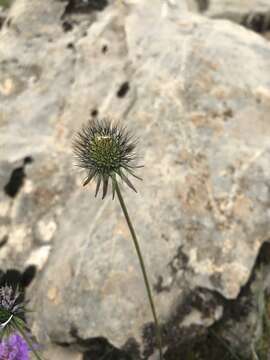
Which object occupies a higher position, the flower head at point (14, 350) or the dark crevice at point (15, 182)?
the flower head at point (14, 350)

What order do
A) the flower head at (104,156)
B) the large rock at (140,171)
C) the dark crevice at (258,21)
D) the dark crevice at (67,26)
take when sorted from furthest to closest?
1. the dark crevice at (258,21)
2. the dark crevice at (67,26)
3. the large rock at (140,171)
4. the flower head at (104,156)

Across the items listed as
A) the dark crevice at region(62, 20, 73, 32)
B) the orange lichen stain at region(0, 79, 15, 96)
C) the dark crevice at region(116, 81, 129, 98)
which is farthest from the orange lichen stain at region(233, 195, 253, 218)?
the dark crevice at region(62, 20, 73, 32)

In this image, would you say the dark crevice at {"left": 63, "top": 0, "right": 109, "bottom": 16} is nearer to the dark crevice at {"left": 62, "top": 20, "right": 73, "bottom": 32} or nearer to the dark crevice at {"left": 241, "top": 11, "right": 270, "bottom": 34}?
the dark crevice at {"left": 62, "top": 20, "right": 73, "bottom": 32}

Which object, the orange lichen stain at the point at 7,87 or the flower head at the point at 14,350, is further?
the orange lichen stain at the point at 7,87

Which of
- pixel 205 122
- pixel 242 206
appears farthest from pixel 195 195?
pixel 205 122

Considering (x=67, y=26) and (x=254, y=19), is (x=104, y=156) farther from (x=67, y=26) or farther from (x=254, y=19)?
(x=254, y=19)

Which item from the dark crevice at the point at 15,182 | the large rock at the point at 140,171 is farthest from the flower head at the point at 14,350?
the dark crevice at the point at 15,182

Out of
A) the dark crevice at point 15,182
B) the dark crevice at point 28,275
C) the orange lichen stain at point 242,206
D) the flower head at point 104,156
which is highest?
the flower head at point 104,156

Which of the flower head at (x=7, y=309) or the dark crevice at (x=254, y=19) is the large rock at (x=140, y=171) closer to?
the flower head at (x=7, y=309)

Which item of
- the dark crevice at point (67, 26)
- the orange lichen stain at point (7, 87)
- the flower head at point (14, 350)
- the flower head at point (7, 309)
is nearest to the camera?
the flower head at point (7, 309)
